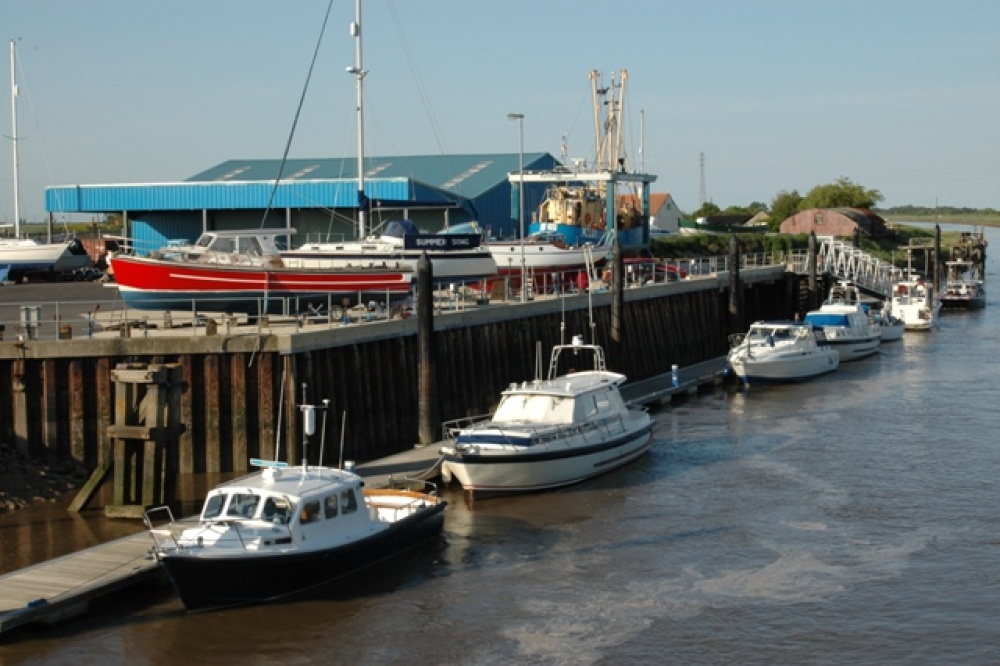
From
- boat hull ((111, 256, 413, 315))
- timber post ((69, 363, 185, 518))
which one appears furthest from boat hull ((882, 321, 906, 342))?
timber post ((69, 363, 185, 518))

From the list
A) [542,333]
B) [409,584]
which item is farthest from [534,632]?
[542,333]

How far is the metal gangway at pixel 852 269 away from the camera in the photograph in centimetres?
7619

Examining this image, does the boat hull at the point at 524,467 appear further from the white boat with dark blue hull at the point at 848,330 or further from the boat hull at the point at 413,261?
the white boat with dark blue hull at the point at 848,330

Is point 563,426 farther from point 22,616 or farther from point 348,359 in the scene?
point 22,616

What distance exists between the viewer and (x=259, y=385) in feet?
96.7

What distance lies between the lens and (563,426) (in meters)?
31.0

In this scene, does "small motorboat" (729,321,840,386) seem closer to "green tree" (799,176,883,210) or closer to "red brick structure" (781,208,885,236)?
"red brick structure" (781,208,885,236)

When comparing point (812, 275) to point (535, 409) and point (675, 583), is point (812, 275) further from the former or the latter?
point (675, 583)

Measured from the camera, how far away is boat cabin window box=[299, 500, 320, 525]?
22344 millimetres

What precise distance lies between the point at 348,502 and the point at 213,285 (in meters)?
15.6

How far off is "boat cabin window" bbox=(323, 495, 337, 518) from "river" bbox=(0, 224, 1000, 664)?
1422 millimetres

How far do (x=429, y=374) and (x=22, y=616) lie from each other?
556 inches

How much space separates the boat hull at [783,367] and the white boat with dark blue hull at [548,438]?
1381 centimetres

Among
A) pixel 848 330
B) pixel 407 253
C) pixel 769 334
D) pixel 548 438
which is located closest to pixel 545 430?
pixel 548 438
